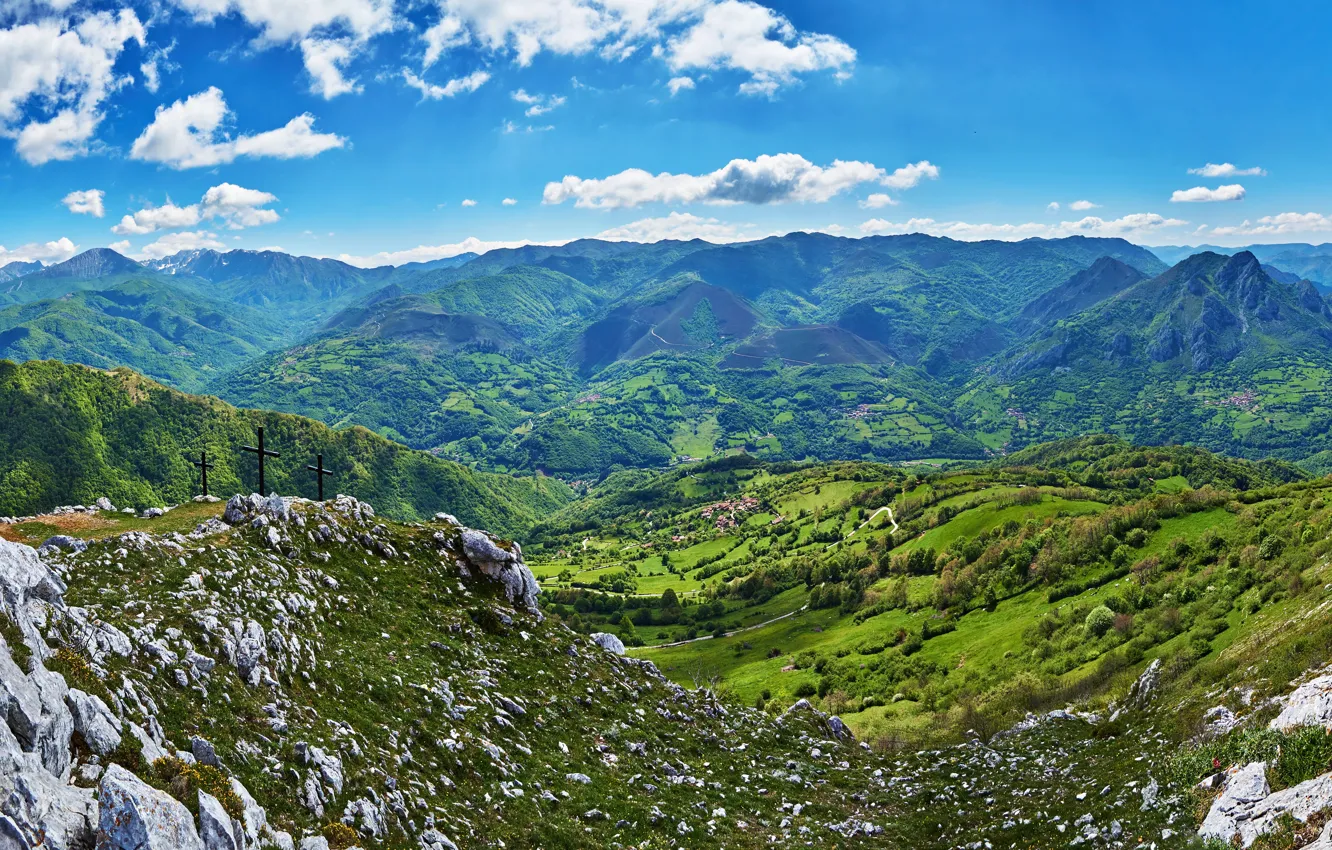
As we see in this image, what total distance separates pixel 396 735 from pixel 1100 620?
7699 centimetres

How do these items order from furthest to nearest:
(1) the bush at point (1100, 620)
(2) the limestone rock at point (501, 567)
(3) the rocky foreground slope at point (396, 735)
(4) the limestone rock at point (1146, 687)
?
1. (1) the bush at point (1100, 620)
2. (2) the limestone rock at point (501, 567)
3. (4) the limestone rock at point (1146, 687)
4. (3) the rocky foreground slope at point (396, 735)

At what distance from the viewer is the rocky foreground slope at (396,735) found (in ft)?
59.5

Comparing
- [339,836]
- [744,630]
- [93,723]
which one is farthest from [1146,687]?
[744,630]

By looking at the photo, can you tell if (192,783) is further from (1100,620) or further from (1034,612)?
(1034,612)

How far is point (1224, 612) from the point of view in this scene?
5312cm

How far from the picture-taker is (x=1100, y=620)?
75312 mm

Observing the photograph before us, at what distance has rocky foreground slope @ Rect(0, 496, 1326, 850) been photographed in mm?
18148

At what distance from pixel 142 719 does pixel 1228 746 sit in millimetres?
37768

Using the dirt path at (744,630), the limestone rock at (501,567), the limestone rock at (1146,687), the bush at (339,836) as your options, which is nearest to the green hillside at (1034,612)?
the dirt path at (744,630)

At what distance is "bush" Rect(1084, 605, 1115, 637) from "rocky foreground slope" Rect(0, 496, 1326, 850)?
30.2 metres

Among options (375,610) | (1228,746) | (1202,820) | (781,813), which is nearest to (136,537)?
(375,610)

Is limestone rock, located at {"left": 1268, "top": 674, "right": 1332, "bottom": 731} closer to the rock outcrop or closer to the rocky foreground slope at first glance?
the rock outcrop

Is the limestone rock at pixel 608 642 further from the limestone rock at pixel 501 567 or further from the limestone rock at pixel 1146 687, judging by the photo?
the limestone rock at pixel 1146 687

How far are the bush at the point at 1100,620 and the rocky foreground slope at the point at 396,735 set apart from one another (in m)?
30.2
